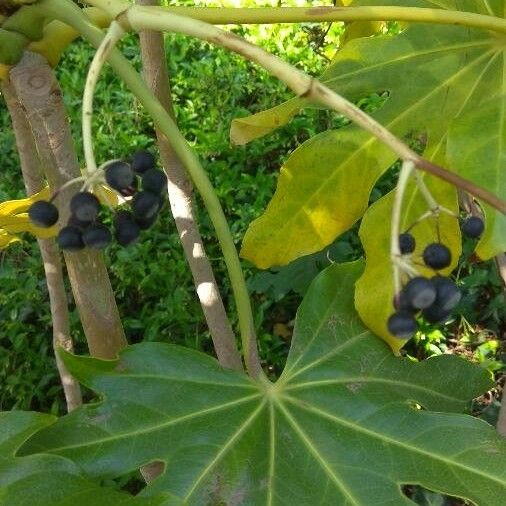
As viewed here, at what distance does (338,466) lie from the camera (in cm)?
79

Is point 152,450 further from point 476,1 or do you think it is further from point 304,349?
point 476,1

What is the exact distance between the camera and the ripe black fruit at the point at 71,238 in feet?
1.83

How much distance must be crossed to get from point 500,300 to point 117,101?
5.15 feet

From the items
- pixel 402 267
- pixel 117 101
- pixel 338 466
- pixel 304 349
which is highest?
pixel 117 101

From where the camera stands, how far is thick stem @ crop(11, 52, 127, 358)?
0.74m

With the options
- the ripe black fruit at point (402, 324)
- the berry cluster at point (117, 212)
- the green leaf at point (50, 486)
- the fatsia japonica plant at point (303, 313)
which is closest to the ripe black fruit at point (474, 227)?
the fatsia japonica plant at point (303, 313)

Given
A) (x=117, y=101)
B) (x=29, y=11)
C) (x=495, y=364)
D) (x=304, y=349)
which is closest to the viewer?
(x=29, y=11)

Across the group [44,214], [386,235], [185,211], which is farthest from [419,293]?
[185,211]

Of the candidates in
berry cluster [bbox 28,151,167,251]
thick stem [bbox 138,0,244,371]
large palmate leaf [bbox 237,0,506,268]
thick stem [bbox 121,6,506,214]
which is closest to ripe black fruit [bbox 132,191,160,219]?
berry cluster [bbox 28,151,167,251]

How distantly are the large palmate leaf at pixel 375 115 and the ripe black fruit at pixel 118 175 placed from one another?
0.36 metres

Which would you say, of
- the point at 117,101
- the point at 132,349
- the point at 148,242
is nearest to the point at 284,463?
the point at 132,349

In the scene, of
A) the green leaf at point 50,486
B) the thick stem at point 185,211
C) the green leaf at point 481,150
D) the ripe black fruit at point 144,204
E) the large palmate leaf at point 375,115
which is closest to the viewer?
the ripe black fruit at point 144,204

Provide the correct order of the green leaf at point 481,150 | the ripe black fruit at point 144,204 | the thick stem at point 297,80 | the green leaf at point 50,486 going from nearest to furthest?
1. the thick stem at point 297,80
2. the ripe black fruit at point 144,204
3. the green leaf at point 50,486
4. the green leaf at point 481,150

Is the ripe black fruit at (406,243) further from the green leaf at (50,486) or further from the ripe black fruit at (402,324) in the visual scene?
the green leaf at (50,486)
